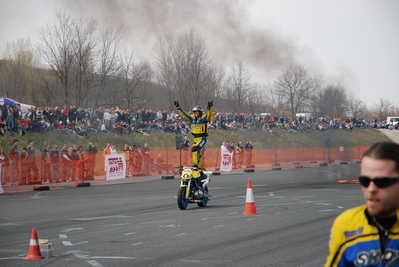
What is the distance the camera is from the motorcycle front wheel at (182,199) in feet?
46.2

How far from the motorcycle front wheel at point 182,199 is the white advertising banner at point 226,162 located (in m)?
19.0

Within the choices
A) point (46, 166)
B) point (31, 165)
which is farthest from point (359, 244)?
point (46, 166)

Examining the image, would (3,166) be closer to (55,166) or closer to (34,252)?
(55,166)

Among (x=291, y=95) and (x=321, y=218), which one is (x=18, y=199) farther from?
(x=291, y=95)

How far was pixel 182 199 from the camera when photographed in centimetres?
1417

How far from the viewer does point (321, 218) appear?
1250 centimetres

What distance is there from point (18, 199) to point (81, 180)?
6536mm

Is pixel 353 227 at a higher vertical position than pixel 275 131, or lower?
lower

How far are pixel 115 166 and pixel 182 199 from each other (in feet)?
40.7

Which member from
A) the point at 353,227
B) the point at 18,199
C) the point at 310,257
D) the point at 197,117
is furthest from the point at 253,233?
the point at 18,199

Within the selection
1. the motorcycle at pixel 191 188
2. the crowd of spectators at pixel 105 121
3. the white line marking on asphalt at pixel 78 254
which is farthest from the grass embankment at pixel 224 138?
the white line marking on asphalt at pixel 78 254

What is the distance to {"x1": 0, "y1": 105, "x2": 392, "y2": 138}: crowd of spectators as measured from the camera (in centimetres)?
3109

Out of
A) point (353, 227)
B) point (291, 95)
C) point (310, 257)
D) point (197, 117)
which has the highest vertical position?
point (291, 95)

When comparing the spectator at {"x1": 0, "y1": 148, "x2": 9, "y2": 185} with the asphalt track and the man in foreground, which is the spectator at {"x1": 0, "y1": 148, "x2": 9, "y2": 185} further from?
the man in foreground
